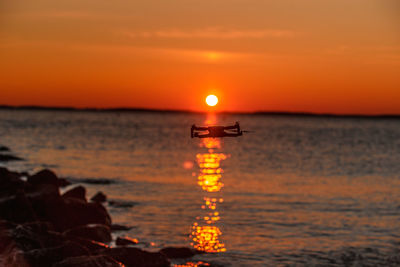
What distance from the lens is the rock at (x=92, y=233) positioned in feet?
79.4

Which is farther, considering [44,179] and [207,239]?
[44,179]

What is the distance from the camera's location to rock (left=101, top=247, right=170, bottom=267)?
2069cm

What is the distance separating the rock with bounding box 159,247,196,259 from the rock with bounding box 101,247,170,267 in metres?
2.12

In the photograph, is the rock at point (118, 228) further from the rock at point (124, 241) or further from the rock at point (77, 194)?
the rock at point (124, 241)

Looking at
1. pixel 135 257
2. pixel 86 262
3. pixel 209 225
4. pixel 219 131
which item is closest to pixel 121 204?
pixel 209 225

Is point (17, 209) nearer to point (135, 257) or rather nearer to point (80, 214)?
point (80, 214)

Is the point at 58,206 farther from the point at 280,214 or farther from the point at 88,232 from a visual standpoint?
the point at 280,214

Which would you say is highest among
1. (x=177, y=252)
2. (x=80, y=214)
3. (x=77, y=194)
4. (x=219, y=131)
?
(x=219, y=131)

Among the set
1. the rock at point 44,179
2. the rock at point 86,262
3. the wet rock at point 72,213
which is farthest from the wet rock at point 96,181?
the rock at point 86,262

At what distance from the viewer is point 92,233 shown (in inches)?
998

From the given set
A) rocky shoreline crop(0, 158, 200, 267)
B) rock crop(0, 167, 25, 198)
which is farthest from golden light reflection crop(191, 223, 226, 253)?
rock crop(0, 167, 25, 198)

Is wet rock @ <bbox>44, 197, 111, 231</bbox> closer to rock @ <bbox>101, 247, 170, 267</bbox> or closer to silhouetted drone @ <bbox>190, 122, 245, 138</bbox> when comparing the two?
rock @ <bbox>101, 247, 170, 267</bbox>

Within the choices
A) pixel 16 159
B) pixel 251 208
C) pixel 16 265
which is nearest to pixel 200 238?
pixel 251 208

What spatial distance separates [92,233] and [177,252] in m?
4.05
